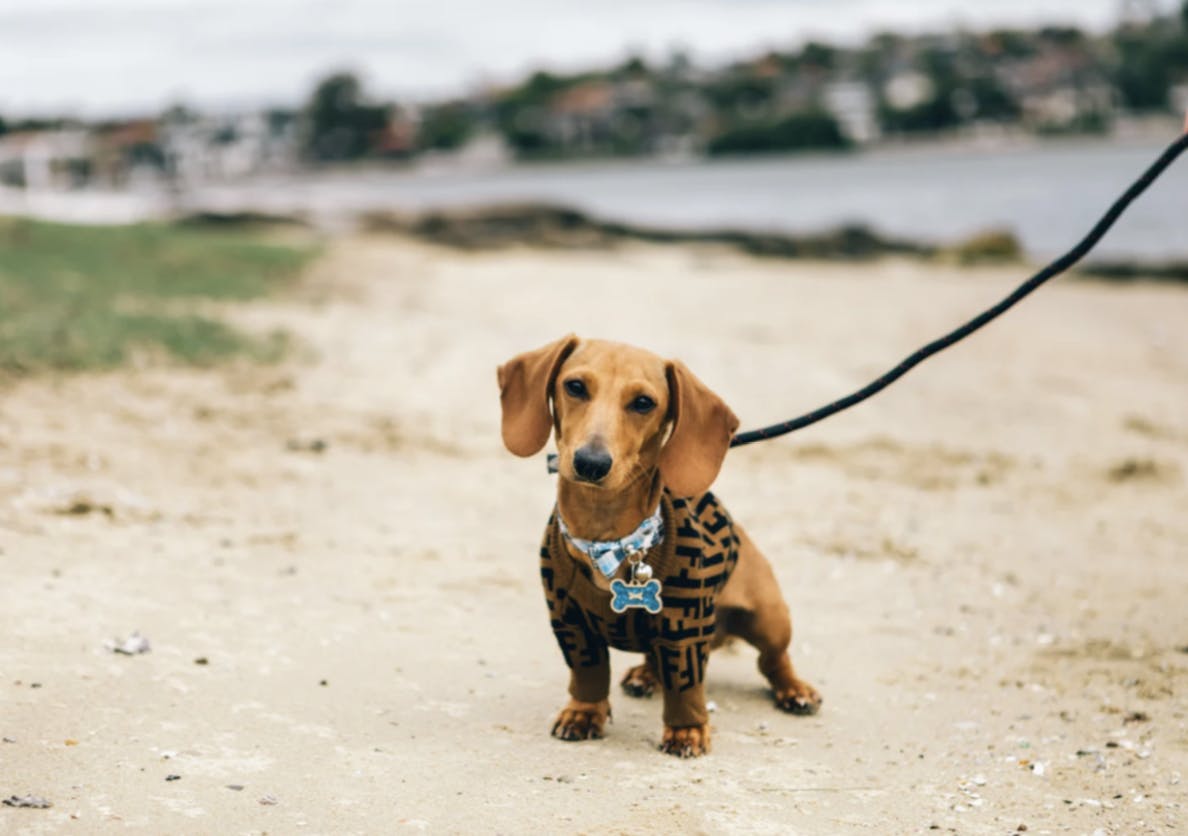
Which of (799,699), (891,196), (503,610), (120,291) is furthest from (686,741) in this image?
(891,196)

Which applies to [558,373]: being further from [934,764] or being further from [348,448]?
[348,448]

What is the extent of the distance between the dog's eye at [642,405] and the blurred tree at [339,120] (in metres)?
130

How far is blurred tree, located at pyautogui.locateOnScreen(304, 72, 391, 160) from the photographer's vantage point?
12988 centimetres

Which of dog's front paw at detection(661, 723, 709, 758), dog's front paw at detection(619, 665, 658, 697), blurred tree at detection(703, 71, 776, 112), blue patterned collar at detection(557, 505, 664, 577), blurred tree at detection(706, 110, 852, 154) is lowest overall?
dog's front paw at detection(619, 665, 658, 697)

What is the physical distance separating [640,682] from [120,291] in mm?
10804

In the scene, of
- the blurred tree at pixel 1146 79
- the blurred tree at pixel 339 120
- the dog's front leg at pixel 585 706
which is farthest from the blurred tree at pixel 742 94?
the dog's front leg at pixel 585 706

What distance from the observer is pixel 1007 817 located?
159 inches

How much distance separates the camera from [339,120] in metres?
130

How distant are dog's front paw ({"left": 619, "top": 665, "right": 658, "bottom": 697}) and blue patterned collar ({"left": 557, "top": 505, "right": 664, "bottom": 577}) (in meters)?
1.05

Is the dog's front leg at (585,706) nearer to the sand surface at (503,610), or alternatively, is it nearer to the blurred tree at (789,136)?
the sand surface at (503,610)

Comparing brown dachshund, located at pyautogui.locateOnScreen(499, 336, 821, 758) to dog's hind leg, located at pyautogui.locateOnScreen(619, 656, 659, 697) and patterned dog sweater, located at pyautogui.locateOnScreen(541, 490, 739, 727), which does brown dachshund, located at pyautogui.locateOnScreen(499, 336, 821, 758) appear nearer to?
patterned dog sweater, located at pyautogui.locateOnScreen(541, 490, 739, 727)

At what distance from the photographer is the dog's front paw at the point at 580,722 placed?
4.53m

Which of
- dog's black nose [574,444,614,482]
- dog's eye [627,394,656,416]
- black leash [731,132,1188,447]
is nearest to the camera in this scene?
dog's black nose [574,444,614,482]

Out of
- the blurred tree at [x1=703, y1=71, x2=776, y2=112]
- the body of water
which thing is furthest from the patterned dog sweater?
the blurred tree at [x1=703, y1=71, x2=776, y2=112]
